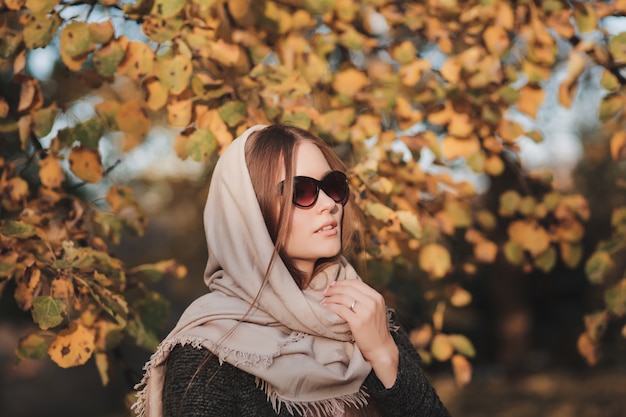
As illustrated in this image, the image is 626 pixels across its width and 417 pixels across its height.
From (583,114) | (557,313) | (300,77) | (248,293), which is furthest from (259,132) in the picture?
(557,313)

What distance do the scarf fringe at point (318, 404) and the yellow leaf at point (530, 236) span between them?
1440 millimetres

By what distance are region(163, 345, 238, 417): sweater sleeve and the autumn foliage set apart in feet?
1.91

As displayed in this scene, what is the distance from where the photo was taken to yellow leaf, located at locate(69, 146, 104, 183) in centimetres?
262

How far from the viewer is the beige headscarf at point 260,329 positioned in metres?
1.82

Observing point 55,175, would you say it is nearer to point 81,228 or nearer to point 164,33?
point 81,228

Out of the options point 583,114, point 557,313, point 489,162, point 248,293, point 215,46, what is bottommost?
point 557,313

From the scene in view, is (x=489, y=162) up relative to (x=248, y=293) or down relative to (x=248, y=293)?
down

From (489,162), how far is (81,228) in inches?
63.6

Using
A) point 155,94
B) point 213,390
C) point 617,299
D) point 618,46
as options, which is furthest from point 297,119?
point 617,299

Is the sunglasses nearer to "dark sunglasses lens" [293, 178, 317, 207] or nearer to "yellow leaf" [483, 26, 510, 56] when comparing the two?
"dark sunglasses lens" [293, 178, 317, 207]

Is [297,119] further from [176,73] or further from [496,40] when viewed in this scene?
[496,40]

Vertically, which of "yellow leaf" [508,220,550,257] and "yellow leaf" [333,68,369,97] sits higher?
"yellow leaf" [333,68,369,97]

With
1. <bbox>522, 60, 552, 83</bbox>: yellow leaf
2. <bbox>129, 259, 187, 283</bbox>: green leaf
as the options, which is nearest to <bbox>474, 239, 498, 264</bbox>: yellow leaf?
<bbox>522, 60, 552, 83</bbox>: yellow leaf

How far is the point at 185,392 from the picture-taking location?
70.4 inches
